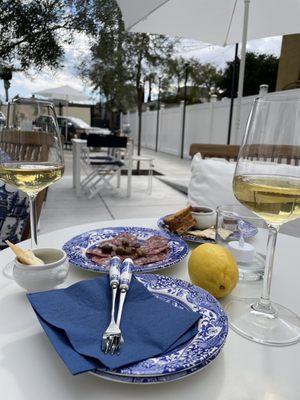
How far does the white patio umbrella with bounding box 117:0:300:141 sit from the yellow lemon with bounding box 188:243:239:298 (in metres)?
2.48

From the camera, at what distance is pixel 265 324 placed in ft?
2.15

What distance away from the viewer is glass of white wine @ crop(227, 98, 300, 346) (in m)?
0.61

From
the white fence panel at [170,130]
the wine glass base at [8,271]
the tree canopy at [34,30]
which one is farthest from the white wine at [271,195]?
the white fence panel at [170,130]

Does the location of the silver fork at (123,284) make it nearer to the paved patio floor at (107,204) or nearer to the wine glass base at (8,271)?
the wine glass base at (8,271)

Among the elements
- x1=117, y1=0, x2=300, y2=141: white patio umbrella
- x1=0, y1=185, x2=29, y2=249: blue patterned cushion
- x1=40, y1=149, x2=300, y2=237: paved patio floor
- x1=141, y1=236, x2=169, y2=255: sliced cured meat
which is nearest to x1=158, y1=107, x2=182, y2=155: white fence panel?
x1=40, y1=149, x2=300, y2=237: paved patio floor

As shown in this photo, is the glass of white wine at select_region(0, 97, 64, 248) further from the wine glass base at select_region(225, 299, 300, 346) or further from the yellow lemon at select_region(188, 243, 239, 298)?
the wine glass base at select_region(225, 299, 300, 346)

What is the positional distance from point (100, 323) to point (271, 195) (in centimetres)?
39

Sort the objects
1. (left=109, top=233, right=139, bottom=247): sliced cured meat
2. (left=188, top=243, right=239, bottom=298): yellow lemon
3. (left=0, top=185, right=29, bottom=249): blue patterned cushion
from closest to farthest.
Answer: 1. (left=188, top=243, right=239, bottom=298): yellow lemon
2. (left=109, top=233, right=139, bottom=247): sliced cured meat
3. (left=0, top=185, right=29, bottom=249): blue patterned cushion

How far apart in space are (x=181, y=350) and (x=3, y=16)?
20.6 feet

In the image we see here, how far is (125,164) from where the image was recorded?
569 cm

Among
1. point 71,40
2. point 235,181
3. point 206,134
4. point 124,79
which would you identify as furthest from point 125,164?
point 206,134

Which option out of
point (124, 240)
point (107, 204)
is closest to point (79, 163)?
point (107, 204)

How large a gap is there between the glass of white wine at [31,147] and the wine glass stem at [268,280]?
541 mm

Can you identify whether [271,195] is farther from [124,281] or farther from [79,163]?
[79,163]
